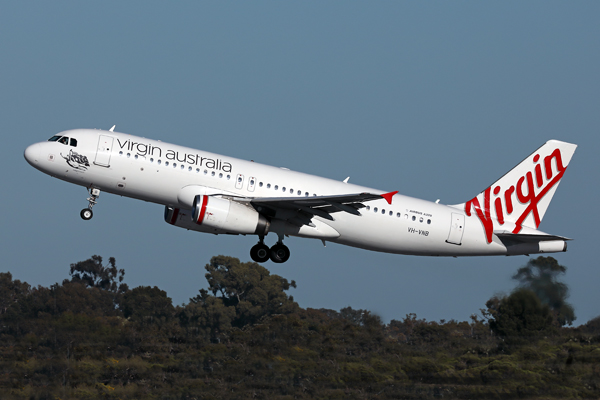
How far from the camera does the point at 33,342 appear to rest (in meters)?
25.5

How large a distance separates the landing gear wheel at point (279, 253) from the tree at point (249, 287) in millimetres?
35661

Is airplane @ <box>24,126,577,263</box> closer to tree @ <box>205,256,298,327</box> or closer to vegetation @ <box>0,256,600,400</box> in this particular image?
vegetation @ <box>0,256,600,400</box>

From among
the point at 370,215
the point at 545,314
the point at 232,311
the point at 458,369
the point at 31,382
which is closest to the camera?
the point at 31,382

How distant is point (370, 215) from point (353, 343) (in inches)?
380

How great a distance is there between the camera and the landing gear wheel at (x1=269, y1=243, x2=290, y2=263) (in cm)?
3631

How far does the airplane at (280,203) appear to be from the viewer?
3347 cm

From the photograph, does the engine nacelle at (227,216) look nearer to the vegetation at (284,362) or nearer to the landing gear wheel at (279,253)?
the landing gear wheel at (279,253)

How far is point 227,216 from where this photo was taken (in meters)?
33.1

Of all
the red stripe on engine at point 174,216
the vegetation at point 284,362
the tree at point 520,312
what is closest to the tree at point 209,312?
the red stripe on engine at point 174,216

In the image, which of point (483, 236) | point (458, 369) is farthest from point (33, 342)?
point (483, 236)

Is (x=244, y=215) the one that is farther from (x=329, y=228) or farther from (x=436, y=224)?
(x=436, y=224)

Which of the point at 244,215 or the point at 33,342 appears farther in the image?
the point at 244,215

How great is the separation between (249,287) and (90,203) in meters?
47.6

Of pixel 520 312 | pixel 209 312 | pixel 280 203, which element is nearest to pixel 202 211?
pixel 280 203
